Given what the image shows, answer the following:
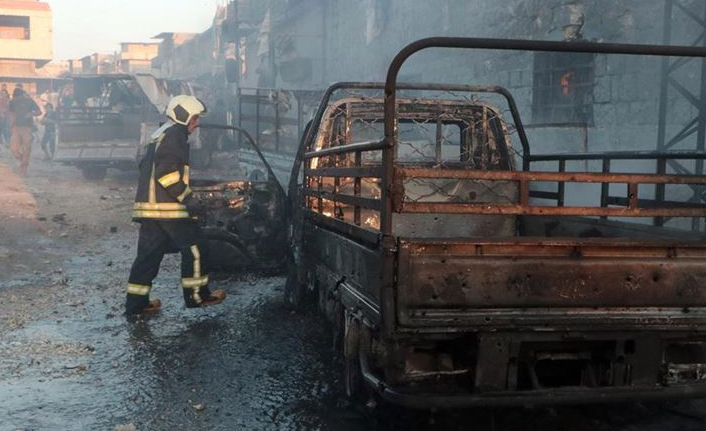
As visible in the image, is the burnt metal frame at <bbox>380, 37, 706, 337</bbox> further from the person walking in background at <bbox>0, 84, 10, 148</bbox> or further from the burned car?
the person walking in background at <bbox>0, 84, 10, 148</bbox>

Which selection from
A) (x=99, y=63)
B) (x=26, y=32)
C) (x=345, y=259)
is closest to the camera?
(x=345, y=259)

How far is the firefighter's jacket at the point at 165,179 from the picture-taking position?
5.23 m

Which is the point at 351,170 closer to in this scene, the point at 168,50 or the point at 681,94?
the point at 681,94

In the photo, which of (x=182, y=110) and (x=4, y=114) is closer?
(x=182, y=110)

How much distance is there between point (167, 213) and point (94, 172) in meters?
11.2

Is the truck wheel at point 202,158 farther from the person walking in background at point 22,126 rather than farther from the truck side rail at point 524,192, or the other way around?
the truck side rail at point 524,192

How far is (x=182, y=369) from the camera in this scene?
13.6ft

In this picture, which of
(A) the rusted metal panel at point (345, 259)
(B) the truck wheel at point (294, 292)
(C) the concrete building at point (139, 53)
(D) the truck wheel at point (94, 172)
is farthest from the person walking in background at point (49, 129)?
(C) the concrete building at point (139, 53)

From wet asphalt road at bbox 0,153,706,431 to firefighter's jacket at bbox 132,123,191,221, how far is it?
0.90 m

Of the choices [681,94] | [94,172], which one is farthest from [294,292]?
[94,172]

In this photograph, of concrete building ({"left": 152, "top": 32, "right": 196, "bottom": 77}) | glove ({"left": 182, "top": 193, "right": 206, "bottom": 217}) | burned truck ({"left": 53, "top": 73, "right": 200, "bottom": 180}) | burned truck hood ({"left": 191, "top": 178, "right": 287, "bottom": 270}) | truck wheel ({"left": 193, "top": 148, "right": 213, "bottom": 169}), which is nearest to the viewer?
glove ({"left": 182, "top": 193, "right": 206, "bottom": 217})

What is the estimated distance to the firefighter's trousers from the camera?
5.31m

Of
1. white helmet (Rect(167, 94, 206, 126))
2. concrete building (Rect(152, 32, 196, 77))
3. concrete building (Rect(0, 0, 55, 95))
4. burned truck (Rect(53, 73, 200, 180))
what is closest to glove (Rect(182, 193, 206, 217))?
white helmet (Rect(167, 94, 206, 126))

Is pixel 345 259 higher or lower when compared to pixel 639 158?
lower
